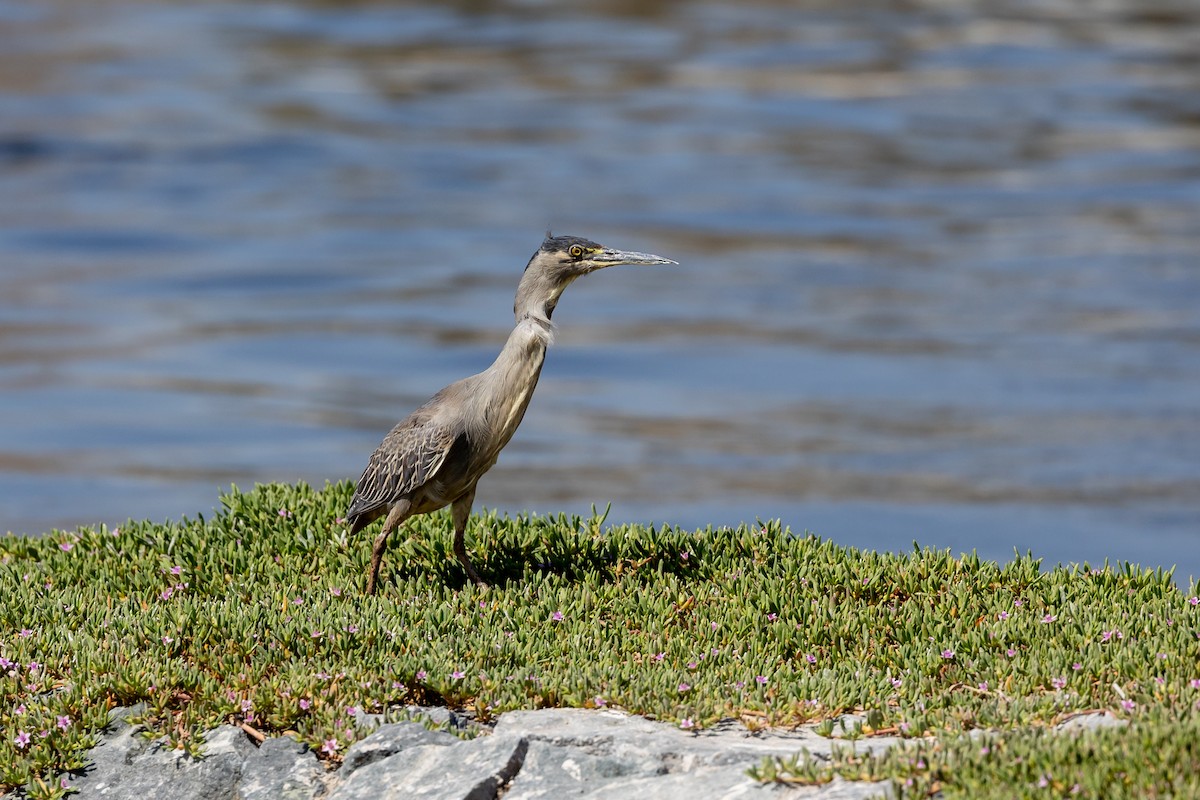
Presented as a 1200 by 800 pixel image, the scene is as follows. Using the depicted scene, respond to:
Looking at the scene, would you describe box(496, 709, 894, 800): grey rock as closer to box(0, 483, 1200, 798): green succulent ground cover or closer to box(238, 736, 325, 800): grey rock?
box(0, 483, 1200, 798): green succulent ground cover

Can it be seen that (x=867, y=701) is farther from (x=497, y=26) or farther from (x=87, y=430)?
(x=497, y=26)

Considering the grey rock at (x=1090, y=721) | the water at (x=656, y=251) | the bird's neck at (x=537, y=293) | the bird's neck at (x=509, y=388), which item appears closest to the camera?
the grey rock at (x=1090, y=721)

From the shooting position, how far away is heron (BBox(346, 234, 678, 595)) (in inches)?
382

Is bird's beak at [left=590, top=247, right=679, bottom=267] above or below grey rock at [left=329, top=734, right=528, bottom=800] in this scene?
above

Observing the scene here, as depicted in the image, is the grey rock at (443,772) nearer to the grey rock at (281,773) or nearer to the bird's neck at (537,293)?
the grey rock at (281,773)

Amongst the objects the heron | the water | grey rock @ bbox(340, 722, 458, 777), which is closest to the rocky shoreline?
grey rock @ bbox(340, 722, 458, 777)

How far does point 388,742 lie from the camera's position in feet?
26.2

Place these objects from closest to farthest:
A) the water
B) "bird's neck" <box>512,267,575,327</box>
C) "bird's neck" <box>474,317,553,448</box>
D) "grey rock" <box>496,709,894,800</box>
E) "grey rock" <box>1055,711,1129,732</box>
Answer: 1. "grey rock" <box>496,709,894,800</box>
2. "grey rock" <box>1055,711,1129,732</box>
3. "bird's neck" <box>474,317,553,448</box>
4. "bird's neck" <box>512,267,575,327</box>
5. the water

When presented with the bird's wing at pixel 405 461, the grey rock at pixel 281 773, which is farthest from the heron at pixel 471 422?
the grey rock at pixel 281 773

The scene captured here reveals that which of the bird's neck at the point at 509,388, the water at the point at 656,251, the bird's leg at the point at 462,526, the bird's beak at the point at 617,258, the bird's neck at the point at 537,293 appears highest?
the bird's beak at the point at 617,258

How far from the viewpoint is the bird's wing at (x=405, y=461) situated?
379 inches

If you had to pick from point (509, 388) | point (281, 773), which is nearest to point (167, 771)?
point (281, 773)

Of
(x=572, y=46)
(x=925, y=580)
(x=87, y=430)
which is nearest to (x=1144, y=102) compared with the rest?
(x=572, y=46)

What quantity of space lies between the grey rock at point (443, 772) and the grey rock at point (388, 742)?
4 centimetres
